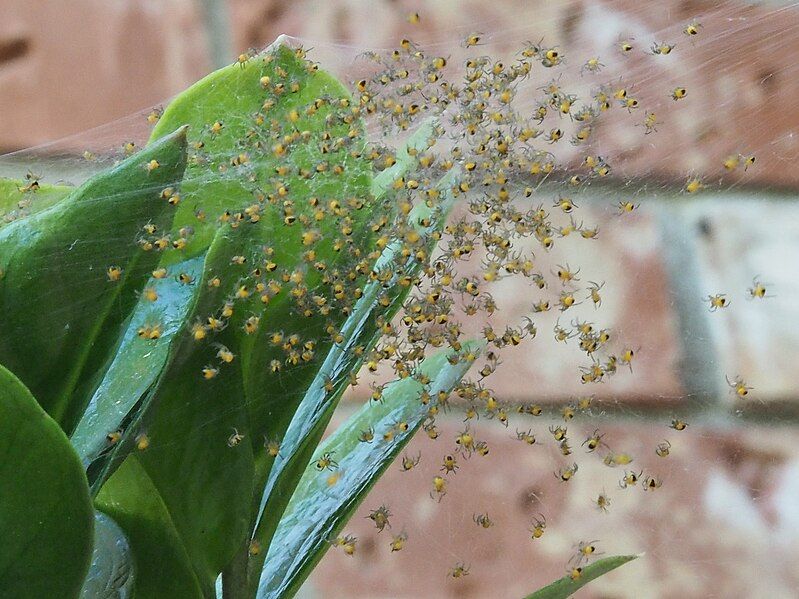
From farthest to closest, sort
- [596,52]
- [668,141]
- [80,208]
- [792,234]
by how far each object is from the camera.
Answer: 1. [792,234]
2. [668,141]
3. [596,52]
4. [80,208]

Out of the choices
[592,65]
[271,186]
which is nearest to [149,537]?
[271,186]

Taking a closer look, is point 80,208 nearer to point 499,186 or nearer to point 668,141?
point 499,186

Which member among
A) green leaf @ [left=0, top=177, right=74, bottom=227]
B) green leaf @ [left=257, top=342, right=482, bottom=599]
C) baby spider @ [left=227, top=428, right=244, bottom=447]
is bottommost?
green leaf @ [left=257, top=342, right=482, bottom=599]

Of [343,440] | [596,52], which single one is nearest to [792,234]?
[596,52]

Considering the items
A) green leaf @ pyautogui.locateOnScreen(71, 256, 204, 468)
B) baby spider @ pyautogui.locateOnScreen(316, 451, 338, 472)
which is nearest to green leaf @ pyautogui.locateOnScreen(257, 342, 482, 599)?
baby spider @ pyautogui.locateOnScreen(316, 451, 338, 472)

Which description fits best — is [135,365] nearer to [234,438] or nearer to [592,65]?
[234,438]

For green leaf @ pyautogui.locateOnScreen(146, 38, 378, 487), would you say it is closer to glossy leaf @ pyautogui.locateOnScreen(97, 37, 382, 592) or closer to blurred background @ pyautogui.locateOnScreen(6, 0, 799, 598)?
glossy leaf @ pyautogui.locateOnScreen(97, 37, 382, 592)
